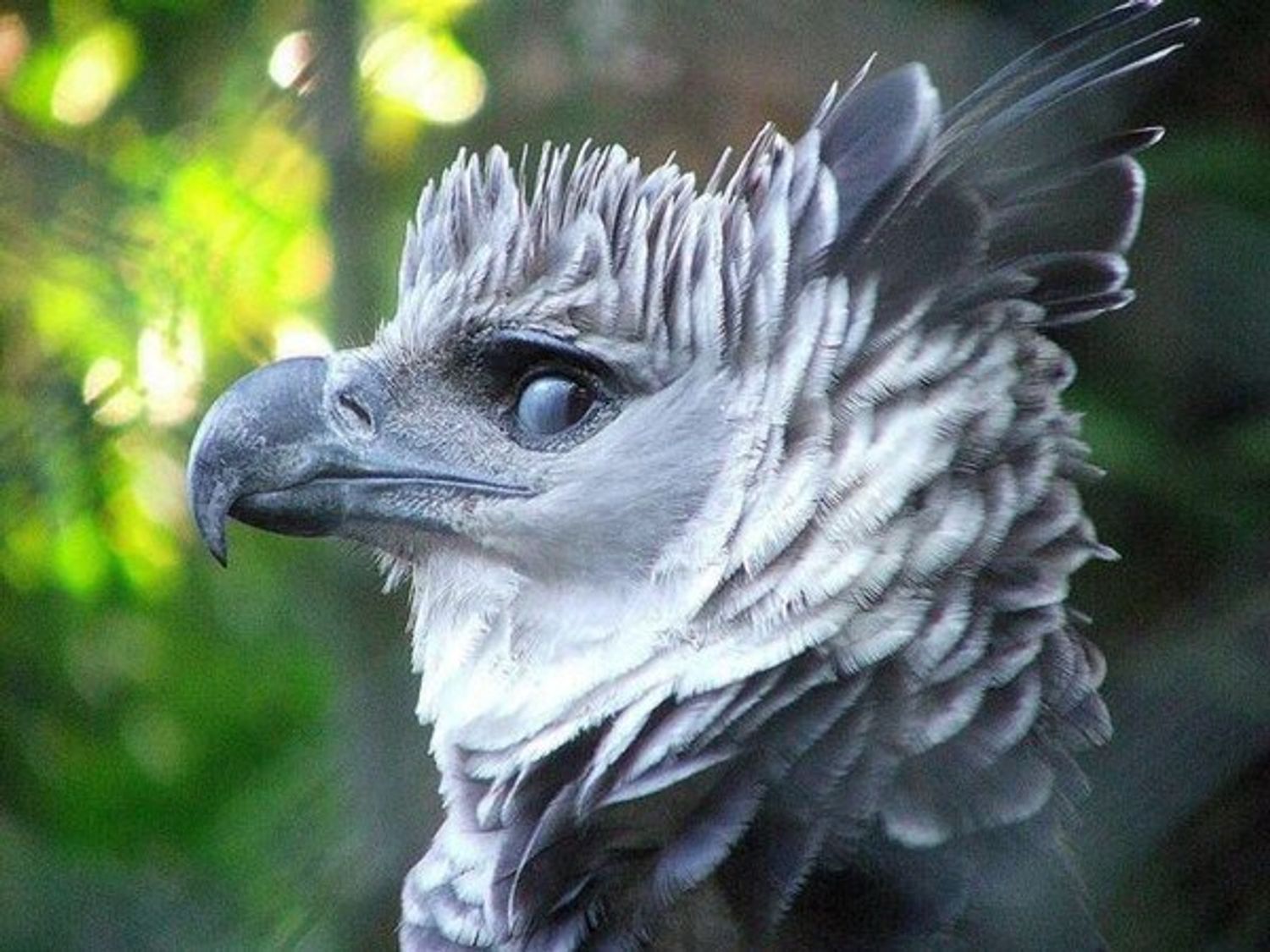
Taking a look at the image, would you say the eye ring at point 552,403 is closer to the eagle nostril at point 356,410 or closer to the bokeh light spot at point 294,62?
the eagle nostril at point 356,410

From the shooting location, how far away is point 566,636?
5.19ft

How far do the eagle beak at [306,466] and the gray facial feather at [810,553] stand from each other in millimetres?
121

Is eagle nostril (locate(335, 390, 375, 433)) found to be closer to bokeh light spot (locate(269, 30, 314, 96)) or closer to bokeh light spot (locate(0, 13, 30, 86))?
bokeh light spot (locate(269, 30, 314, 96))

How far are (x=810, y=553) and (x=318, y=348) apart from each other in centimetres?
132

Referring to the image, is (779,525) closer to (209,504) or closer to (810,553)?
(810,553)

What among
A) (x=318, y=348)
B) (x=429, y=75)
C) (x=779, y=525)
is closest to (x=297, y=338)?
(x=318, y=348)

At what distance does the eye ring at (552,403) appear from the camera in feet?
5.36

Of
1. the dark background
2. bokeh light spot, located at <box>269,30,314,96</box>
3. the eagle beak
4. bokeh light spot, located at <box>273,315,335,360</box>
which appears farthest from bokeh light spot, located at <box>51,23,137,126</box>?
the eagle beak

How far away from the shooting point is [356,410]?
1.71 metres

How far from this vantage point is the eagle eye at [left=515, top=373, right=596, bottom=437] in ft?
5.37

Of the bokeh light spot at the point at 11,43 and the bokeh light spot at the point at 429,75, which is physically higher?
the bokeh light spot at the point at 429,75

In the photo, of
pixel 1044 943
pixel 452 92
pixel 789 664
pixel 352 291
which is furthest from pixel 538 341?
pixel 452 92

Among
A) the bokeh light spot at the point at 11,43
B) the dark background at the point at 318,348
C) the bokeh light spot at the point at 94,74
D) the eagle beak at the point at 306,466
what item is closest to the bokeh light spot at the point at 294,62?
the dark background at the point at 318,348

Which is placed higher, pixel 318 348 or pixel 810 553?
pixel 810 553
